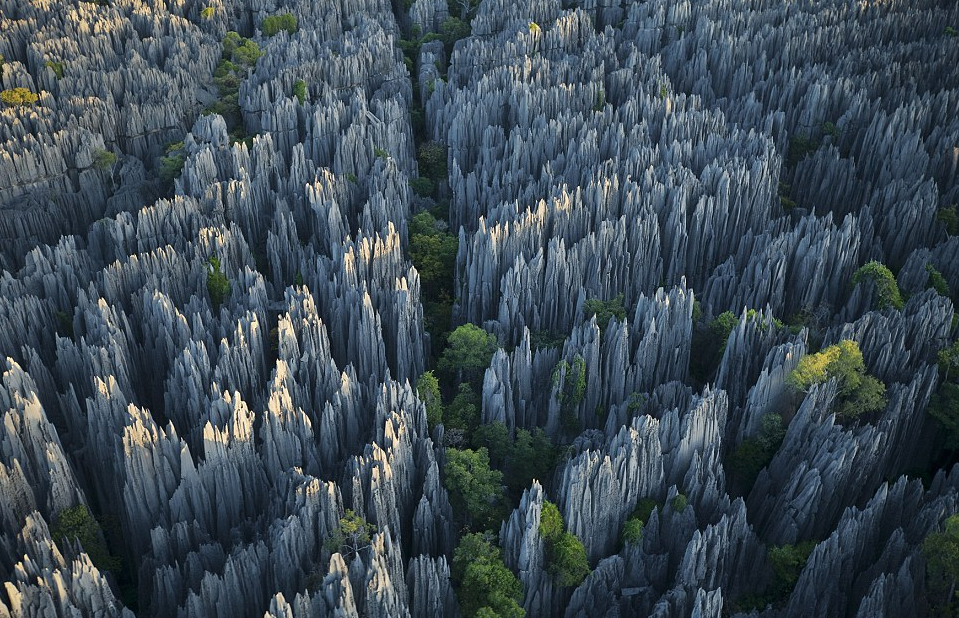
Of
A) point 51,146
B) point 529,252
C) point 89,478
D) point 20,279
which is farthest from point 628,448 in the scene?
point 51,146

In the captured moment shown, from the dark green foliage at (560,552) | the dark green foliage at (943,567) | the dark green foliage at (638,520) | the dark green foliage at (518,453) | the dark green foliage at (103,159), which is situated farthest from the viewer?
the dark green foliage at (103,159)

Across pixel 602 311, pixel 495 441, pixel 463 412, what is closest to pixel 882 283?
pixel 602 311

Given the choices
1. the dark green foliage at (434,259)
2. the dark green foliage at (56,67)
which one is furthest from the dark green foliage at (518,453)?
the dark green foliage at (56,67)

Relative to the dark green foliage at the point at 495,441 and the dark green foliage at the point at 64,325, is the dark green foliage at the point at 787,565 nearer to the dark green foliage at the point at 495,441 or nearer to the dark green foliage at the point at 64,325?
the dark green foliage at the point at 495,441

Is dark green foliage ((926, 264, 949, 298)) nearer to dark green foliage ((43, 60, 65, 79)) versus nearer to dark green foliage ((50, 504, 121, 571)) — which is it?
dark green foliage ((50, 504, 121, 571))

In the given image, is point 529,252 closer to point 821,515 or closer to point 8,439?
point 821,515

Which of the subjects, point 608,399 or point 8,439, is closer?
point 8,439

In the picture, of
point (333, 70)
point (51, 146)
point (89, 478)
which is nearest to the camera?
point (89, 478)
